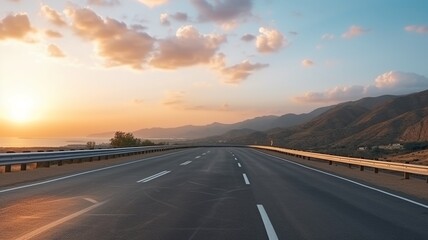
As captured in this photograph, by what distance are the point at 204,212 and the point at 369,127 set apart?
12724 cm

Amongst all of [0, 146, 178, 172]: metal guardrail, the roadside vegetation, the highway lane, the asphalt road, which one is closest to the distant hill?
the roadside vegetation

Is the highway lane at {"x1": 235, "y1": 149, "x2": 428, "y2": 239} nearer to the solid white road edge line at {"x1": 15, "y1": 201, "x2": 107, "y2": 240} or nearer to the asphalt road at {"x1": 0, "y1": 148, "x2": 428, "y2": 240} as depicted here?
the asphalt road at {"x1": 0, "y1": 148, "x2": 428, "y2": 240}

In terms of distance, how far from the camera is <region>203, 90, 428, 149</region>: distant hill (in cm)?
9562

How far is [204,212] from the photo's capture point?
907 centimetres

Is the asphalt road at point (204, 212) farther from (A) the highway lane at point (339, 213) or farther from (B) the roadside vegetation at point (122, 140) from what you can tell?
(B) the roadside vegetation at point (122, 140)

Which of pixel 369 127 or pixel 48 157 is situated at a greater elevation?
pixel 369 127

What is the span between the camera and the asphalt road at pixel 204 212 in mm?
7156

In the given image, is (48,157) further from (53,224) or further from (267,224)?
(267,224)

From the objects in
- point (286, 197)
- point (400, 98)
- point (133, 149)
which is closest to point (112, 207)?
point (286, 197)

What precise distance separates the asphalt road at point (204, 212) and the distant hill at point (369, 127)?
64.7m

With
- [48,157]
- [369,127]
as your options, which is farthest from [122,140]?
[369,127]

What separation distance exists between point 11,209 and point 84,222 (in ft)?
8.09

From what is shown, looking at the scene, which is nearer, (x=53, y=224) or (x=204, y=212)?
(x=53, y=224)

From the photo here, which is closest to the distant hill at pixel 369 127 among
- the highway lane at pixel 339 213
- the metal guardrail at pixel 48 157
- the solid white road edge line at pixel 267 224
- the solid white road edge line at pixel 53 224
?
the metal guardrail at pixel 48 157
